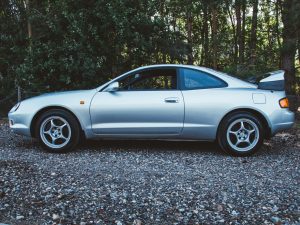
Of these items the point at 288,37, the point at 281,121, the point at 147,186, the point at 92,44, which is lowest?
the point at 147,186

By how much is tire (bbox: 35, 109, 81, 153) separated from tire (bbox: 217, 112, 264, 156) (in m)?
2.35

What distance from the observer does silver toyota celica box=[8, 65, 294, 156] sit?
18.7 ft

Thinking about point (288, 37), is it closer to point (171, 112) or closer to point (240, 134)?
point (240, 134)

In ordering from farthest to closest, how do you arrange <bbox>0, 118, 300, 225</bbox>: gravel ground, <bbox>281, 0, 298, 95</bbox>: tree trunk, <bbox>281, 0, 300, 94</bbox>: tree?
<bbox>281, 0, 298, 95</bbox>: tree trunk, <bbox>281, 0, 300, 94</bbox>: tree, <bbox>0, 118, 300, 225</bbox>: gravel ground

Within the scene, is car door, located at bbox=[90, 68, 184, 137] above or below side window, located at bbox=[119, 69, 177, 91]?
below

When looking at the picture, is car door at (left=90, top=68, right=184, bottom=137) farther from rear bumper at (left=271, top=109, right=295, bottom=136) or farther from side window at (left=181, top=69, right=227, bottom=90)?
rear bumper at (left=271, top=109, right=295, bottom=136)

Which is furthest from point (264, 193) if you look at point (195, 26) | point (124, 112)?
point (195, 26)

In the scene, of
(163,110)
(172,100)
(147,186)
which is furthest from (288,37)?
(147,186)

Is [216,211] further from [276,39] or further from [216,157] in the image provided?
[276,39]

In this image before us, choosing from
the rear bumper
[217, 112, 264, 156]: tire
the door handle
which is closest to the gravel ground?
[217, 112, 264, 156]: tire

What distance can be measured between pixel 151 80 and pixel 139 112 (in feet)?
2.34

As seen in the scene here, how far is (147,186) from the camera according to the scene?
4.28 meters

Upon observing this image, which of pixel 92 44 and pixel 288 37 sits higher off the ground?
pixel 92 44

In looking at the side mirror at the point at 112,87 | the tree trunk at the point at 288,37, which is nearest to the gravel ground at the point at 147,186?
the side mirror at the point at 112,87
